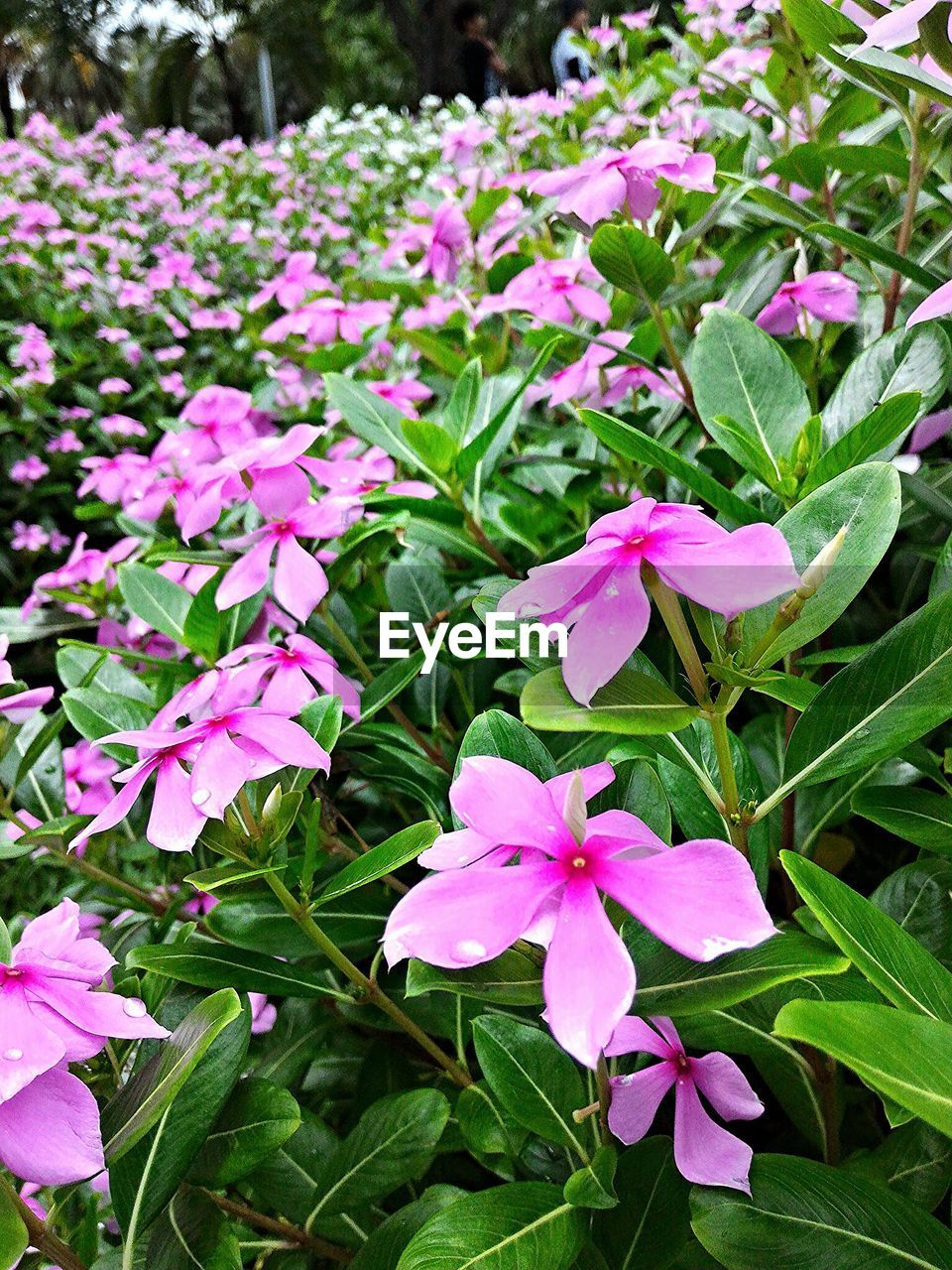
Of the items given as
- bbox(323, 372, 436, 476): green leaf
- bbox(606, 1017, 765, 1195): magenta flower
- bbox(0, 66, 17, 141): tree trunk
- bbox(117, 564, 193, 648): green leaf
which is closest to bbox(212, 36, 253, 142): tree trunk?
bbox(0, 66, 17, 141): tree trunk

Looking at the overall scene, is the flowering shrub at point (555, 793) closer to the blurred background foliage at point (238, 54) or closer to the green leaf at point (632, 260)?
the green leaf at point (632, 260)

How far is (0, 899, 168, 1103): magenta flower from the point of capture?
501mm

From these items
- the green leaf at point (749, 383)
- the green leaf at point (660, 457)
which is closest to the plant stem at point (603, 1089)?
the green leaf at point (660, 457)

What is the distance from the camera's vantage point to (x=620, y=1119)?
0.60 meters

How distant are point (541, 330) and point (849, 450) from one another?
64cm

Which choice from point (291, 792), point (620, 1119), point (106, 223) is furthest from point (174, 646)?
point (106, 223)

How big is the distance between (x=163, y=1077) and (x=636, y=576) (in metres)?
0.39

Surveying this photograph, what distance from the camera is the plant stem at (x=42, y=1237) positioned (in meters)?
0.53

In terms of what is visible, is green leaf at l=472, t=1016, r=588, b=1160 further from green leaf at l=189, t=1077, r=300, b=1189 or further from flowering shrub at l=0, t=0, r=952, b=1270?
green leaf at l=189, t=1077, r=300, b=1189

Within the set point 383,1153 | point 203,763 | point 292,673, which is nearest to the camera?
point 203,763

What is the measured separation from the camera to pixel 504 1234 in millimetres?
562

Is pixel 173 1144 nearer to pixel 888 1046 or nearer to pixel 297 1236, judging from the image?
pixel 297 1236

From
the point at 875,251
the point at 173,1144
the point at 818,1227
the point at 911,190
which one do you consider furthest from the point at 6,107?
the point at 818,1227

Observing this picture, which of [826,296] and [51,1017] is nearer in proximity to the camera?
[51,1017]
